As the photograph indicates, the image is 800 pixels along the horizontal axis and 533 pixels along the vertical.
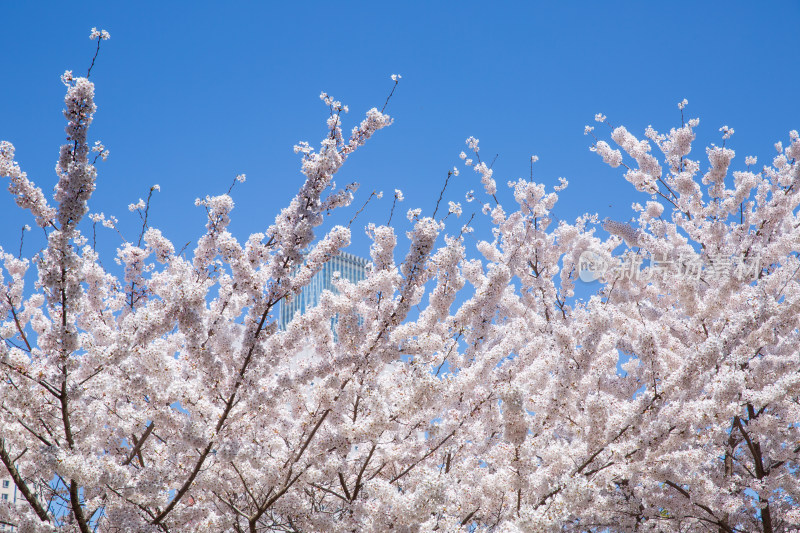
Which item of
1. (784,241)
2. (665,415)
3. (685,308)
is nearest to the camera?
(665,415)

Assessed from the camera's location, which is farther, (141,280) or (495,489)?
(141,280)

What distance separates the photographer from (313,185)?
5.46 metres

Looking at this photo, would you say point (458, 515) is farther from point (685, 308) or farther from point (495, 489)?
point (685, 308)

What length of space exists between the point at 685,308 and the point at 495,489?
13.5ft

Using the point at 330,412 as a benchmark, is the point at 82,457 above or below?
below

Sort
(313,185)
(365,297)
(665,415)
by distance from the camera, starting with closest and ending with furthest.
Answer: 1. (665,415)
2. (313,185)
3. (365,297)

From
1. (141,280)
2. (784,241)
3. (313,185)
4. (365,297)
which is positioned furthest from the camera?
(784,241)

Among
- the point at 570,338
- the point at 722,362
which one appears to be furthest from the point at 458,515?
the point at 722,362

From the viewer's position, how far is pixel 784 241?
31.7ft

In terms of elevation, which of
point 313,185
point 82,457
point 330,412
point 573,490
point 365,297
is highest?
point 313,185

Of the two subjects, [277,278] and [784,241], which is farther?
[784,241]

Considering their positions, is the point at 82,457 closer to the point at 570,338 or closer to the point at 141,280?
the point at 141,280

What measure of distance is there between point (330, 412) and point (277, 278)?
5.22 ft

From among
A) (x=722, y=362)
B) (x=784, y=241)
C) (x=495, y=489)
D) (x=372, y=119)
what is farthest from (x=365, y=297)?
(x=784, y=241)
